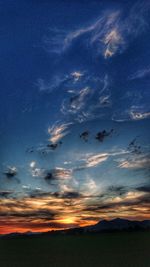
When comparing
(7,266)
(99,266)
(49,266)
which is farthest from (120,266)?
(7,266)

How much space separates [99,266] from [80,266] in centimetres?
748

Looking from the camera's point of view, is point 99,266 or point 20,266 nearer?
point 99,266

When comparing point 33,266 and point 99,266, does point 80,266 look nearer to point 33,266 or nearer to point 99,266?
point 99,266

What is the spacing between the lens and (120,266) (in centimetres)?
10181

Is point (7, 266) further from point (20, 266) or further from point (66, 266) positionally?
point (66, 266)

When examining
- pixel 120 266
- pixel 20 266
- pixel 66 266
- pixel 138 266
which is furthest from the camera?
pixel 20 266

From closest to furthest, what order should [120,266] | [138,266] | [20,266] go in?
[138,266] < [120,266] < [20,266]

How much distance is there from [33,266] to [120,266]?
33.1 metres

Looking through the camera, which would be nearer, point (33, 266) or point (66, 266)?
point (66, 266)

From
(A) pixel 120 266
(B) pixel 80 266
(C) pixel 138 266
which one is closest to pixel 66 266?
(B) pixel 80 266

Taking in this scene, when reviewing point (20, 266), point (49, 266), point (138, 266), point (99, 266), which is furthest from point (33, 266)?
point (138, 266)

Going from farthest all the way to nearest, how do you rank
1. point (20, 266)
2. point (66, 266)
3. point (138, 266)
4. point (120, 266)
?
point (20, 266) < point (66, 266) < point (120, 266) < point (138, 266)

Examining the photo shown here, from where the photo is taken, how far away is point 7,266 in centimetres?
11375

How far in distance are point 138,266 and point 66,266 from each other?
80.1 feet
